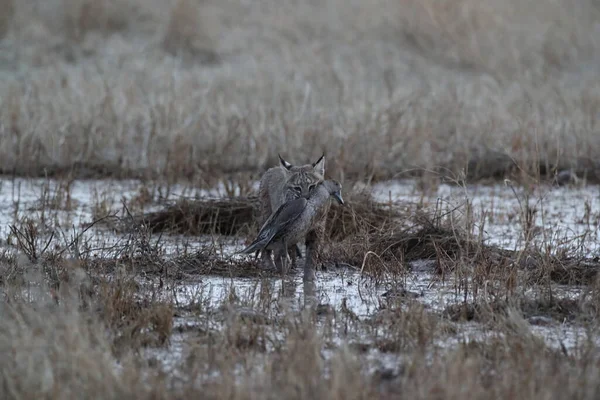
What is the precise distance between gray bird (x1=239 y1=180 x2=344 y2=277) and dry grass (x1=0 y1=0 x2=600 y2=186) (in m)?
0.99

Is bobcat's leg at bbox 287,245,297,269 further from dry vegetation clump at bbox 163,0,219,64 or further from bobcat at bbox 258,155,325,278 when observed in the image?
dry vegetation clump at bbox 163,0,219,64

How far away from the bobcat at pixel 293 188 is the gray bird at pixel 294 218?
76mm

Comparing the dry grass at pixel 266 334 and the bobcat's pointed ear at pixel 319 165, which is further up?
the bobcat's pointed ear at pixel 319 165

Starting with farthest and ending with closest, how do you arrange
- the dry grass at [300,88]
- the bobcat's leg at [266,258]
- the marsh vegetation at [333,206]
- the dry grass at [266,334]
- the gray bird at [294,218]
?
the dry grass at [300,88] → the bobcat's leg at [266,258] → the gray bird at [294,218] → the marsh vegetation at [333,206] → the dry grass at [266,334]

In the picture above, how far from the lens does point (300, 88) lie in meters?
12.8

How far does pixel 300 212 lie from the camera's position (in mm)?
6145

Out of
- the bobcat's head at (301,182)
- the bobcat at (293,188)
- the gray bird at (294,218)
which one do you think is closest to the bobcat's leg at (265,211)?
the bobcat at (293,188)

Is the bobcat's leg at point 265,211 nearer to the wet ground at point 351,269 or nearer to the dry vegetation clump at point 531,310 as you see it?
the wet ground at point 351,269

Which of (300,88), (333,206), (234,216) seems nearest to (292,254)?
(333,206)

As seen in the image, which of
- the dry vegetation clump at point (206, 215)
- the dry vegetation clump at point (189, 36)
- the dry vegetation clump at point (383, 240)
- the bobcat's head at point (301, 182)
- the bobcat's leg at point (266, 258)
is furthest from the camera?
the dry vegetation clump at point (189, 36)

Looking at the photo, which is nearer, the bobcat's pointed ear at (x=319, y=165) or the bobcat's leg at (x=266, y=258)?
the bobcat's pointed ear at (x=319, y=165)

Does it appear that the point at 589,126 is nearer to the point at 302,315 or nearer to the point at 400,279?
the point at 400,279

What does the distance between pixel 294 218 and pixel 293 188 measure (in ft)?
0.76

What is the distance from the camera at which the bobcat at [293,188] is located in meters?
6.30
